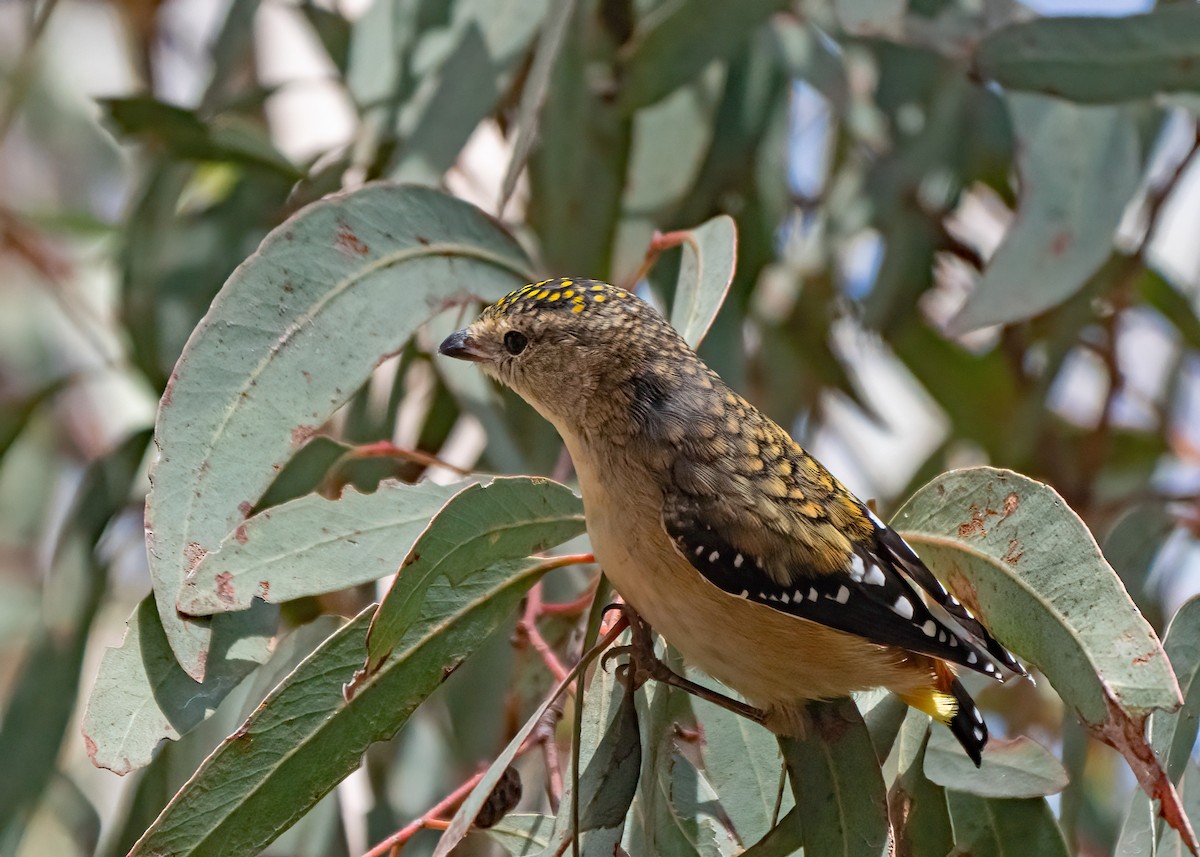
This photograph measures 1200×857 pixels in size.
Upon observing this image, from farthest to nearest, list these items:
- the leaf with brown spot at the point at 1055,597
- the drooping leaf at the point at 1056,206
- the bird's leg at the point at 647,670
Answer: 1. the drooping leaf at the point at 1056,206
2. the bird's leg at the point at 647,670
3. the leaf with brown spot at the point at 1055,597

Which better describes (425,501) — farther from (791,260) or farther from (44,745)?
(791,260)

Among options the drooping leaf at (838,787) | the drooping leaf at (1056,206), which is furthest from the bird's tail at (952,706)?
the drooping leaf at (1056,206)

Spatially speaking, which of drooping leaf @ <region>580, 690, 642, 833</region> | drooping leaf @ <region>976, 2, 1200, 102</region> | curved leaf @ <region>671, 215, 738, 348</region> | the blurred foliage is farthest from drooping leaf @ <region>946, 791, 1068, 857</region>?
drooping leaf @ <region>976, 2, 1200, 102</region>

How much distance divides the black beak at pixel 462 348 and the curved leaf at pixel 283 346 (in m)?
0.07

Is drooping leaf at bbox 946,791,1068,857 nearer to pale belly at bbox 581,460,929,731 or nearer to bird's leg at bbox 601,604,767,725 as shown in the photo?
pale belly at bbox 581,460,929,731

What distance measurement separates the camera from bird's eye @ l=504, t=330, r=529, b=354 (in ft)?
7.39

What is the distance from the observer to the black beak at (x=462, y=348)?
2.29 metres

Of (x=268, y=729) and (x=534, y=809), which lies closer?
(x=268, y=729)

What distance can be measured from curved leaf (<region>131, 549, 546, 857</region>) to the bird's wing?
1.00 ft

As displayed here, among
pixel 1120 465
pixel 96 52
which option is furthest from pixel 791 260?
pixel 96 52

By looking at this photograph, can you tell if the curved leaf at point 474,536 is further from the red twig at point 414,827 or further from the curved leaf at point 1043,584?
the curved leaf at point 1043,584

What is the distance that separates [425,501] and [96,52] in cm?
379

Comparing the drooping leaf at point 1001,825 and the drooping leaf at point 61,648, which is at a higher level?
the drooping leaf at point 1001,825

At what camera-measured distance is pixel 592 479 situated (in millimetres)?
2047
